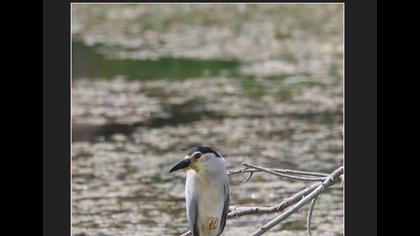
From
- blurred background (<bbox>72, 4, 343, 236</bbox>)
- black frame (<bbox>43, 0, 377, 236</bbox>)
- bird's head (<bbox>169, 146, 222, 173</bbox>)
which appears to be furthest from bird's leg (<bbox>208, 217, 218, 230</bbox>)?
blurred background (<bbox>72, 4, 343, 236</bbox>)

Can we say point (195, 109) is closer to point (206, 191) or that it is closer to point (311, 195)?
point (206, 191)

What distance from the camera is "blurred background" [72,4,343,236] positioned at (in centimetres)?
571

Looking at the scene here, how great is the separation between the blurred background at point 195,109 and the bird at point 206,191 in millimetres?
1190

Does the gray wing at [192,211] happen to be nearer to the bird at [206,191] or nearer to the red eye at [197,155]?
the bird at [206,191]

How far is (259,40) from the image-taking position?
10.5 m

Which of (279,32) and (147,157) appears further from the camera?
(279,32)

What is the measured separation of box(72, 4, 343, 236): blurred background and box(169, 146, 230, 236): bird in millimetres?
1190

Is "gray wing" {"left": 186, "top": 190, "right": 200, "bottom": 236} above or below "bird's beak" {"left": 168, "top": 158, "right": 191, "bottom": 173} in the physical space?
below

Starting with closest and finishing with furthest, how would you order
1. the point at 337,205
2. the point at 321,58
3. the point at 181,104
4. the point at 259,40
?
the point at 337,205 → the point at 181,104 → the point at 321,58 → the point at 259,40

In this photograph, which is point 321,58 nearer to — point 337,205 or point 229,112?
point 229,112

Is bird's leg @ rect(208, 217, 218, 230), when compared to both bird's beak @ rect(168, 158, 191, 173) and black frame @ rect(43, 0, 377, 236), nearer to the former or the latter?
bird's beak @ rect(168, 158, 191, 173)
